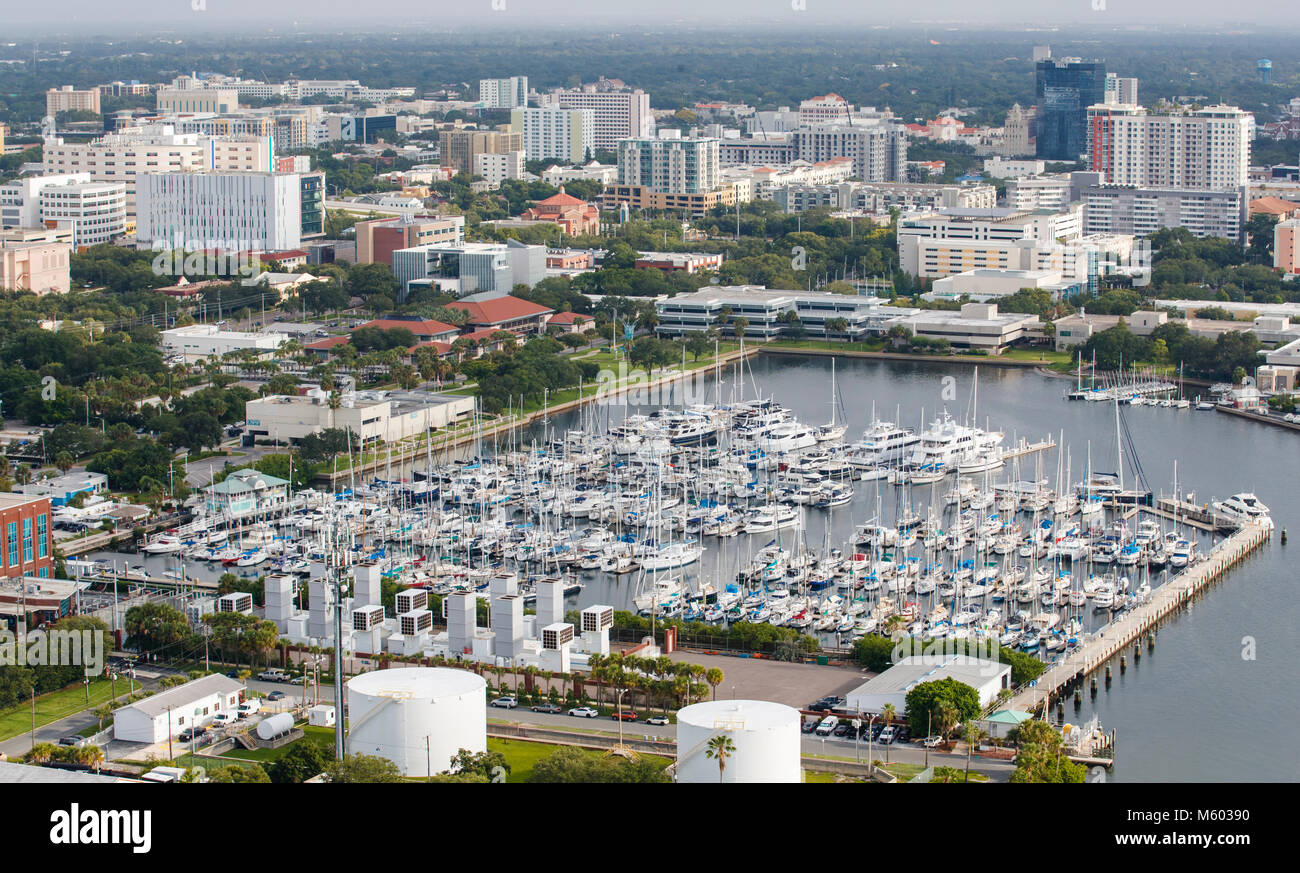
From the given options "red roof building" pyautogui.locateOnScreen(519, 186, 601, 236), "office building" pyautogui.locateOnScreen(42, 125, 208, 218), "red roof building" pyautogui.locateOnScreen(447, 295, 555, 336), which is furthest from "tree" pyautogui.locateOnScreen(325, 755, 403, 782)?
"office building" pyautogui.locateOnScreen(42, 125, 208, 218)

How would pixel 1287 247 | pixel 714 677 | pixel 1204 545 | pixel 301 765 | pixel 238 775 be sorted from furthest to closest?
pixel 1287 247, pixel 1204 545, pixel 714 677, pixel 301 765, pixel 238 775

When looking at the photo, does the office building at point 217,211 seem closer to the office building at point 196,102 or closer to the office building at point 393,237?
the office building at point 393,237

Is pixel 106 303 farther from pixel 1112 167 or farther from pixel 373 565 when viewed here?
pixel 1112 167

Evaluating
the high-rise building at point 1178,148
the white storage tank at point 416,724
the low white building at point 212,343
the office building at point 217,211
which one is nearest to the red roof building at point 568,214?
the office building at point 217,211

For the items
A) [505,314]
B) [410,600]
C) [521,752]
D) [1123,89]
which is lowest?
[521,752]

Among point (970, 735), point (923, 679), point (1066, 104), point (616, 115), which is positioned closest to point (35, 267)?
point (923, 679)

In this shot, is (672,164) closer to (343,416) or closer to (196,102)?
(196,102)
